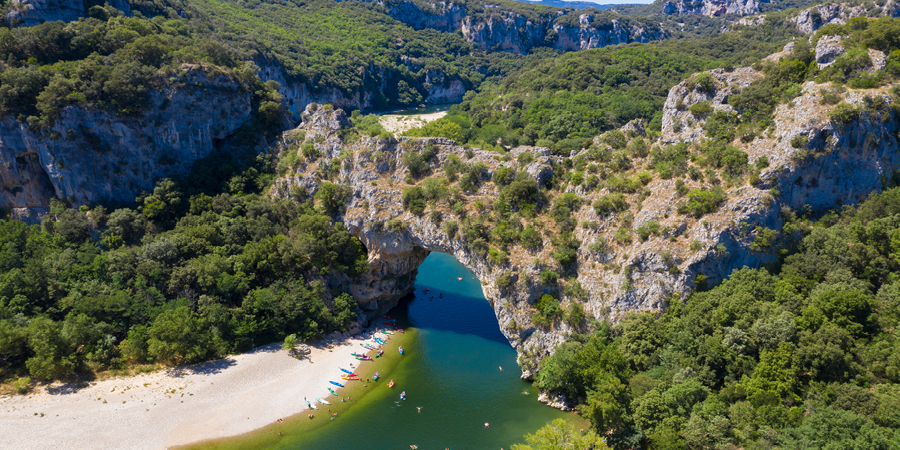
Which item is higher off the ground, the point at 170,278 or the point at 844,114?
the point at 844,114

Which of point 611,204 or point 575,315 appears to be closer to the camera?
point 575,315

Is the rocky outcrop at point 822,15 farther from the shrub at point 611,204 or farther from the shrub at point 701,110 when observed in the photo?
the shrub at point 611,204

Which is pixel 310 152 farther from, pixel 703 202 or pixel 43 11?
A: pixel 703 202

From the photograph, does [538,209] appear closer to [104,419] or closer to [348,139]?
[348,139]

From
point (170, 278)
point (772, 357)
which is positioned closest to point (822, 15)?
point (772, 357)

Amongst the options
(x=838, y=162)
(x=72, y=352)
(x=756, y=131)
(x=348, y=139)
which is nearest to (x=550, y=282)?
(x=756, y=131)

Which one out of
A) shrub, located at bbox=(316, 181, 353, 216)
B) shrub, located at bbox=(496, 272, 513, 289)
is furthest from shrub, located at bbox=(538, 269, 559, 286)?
shrub, located at bbox=(316, 181, 353, 216)
